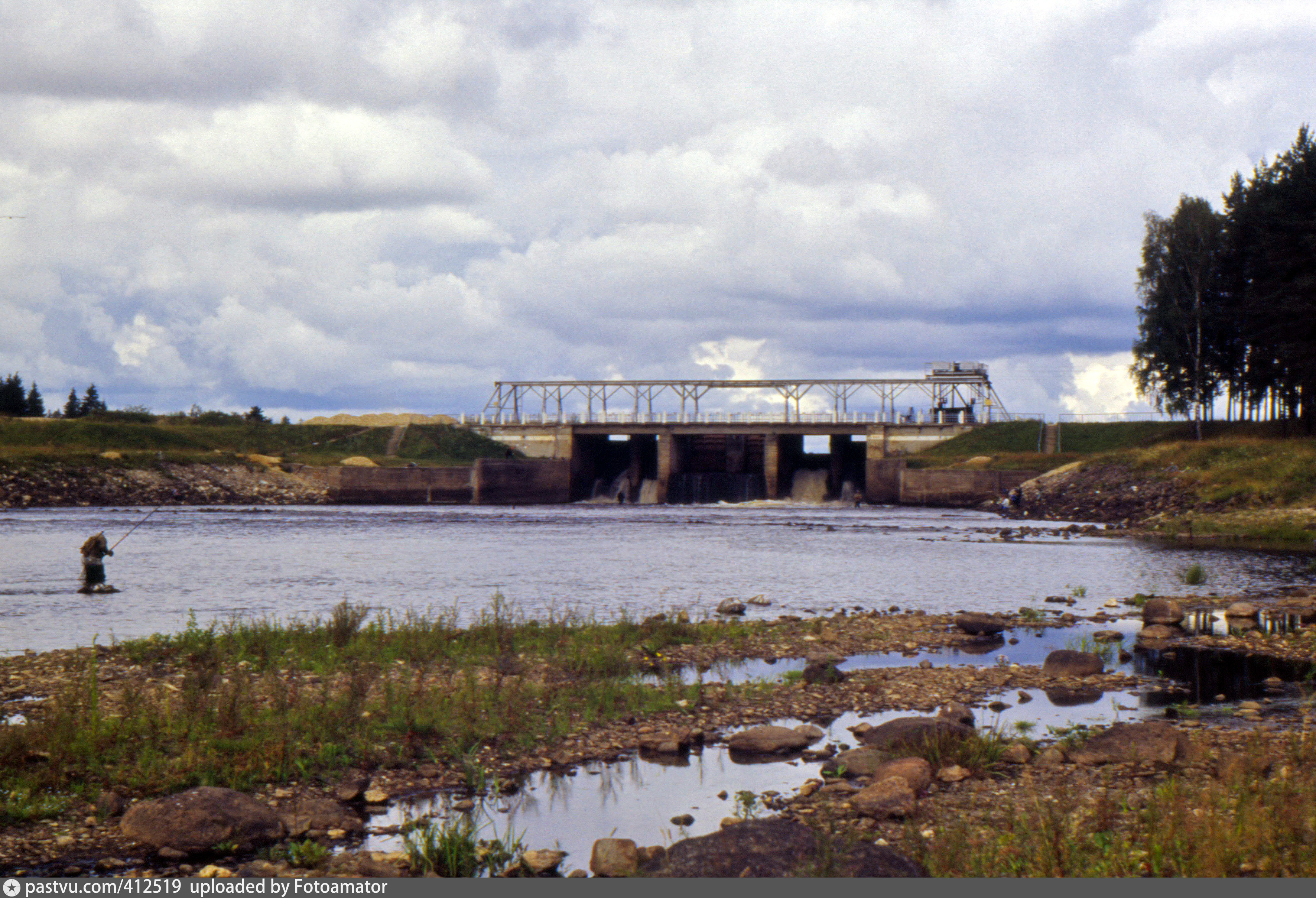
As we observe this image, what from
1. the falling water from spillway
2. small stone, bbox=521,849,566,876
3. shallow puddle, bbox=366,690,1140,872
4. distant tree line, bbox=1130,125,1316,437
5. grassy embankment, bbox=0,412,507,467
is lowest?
shallow puddle, bbox=366,690,1140,872

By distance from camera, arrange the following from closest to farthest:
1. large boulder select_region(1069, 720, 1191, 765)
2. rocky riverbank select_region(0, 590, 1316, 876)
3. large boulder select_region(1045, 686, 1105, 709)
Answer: rocky riverbank select_region(0, 590, 1316, 876)
large boulder select_region(1069, 720, 1191, 765)
large boulder select_region(1045, 686, 1105, 709)

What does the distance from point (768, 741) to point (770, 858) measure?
17.8 ft

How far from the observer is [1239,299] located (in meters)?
76.0

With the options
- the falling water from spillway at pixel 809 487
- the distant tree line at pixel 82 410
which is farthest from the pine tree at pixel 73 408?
the falling water from spillway at pixel 809 487

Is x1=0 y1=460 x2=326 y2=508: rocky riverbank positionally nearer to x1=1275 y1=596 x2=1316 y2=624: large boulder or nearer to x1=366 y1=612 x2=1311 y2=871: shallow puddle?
x1=366 y1=612 x2=1311 y2=871: shallow puddle

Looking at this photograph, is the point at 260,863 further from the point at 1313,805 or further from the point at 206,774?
the point at 1313,805

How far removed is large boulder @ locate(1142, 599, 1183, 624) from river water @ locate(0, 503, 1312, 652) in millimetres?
3656

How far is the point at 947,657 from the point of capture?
2169cm

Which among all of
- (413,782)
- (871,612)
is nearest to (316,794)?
(413,782)

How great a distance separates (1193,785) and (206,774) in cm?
1071

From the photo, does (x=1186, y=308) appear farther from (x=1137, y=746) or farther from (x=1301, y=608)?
(x=1137, y=746)

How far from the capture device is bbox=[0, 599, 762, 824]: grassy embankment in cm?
1210

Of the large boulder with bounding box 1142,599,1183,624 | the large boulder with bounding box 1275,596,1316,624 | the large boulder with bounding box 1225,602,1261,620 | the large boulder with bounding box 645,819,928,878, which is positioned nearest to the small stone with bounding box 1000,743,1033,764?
the large boulder with bounding box 645,819,928,878

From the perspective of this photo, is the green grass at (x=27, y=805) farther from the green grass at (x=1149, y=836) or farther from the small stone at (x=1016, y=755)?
the small stone at (x=1016, y=755)
